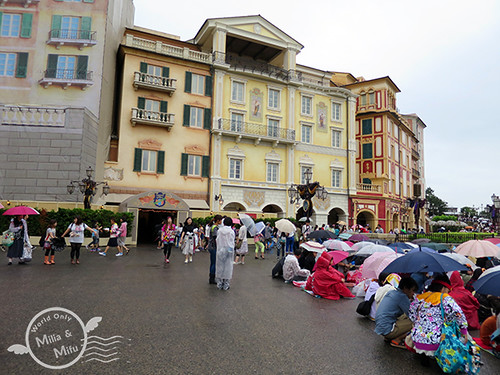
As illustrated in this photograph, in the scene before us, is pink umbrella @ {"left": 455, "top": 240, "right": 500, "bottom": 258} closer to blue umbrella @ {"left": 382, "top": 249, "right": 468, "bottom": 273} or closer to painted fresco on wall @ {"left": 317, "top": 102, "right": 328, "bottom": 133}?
blue umbrella @ {"left": 382, "top": 249, "right": 468, "bottom": 273}

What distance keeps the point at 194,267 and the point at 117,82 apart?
66.2 ft

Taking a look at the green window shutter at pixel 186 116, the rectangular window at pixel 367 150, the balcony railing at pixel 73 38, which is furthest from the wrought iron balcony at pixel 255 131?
the rectangular window at pixel 367 150

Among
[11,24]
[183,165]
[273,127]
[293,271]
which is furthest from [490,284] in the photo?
[11,24]

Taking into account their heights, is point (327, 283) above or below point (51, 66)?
below

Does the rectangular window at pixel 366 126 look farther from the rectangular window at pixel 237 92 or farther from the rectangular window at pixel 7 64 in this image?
the rectangular window at pixel 7 64

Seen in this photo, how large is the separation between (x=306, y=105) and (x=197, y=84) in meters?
10.2

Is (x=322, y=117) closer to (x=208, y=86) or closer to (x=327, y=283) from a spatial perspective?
→ (x=208, y=86)

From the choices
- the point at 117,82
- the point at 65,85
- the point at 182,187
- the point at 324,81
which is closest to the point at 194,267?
the point at 182,187

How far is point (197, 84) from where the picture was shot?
26.5 metres

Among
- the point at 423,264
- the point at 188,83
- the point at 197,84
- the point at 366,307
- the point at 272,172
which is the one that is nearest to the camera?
the point at 423,264

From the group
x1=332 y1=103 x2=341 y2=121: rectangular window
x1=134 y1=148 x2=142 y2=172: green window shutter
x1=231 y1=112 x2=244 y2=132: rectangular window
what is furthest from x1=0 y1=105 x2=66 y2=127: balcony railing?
x1=332 y1=103 x2=341 y2=121: rectangular window

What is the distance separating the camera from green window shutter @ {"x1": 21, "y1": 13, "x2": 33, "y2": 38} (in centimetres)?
2262

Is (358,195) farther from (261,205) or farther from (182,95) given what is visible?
(182,95)

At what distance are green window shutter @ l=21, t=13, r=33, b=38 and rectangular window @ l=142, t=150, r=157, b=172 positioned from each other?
1094 cm
